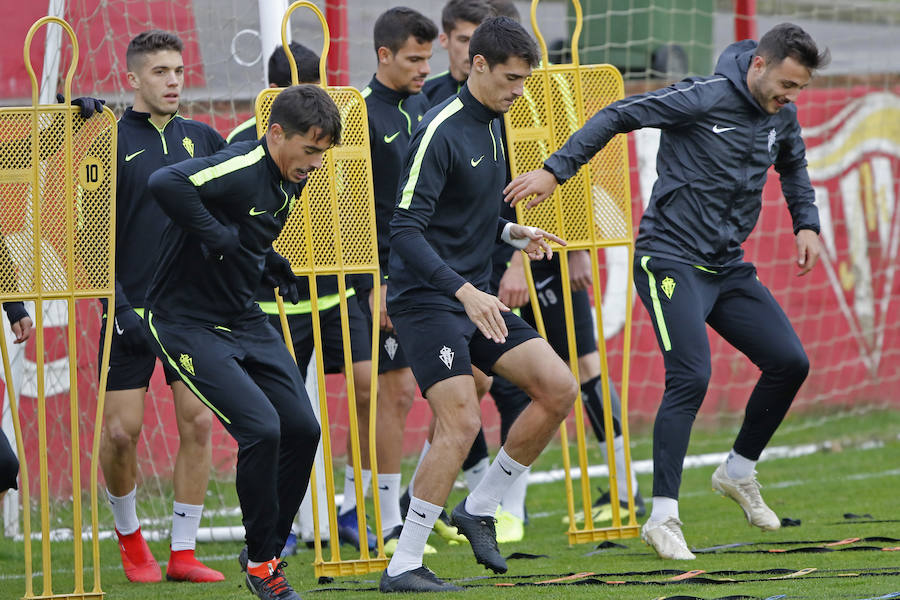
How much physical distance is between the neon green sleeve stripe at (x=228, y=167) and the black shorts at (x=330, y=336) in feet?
5.98

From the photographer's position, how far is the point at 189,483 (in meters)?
6.00

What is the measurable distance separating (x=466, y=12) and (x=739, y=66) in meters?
1.58

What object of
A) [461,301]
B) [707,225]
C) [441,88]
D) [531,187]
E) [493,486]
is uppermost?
[441,88]

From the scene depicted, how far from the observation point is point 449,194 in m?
5.17

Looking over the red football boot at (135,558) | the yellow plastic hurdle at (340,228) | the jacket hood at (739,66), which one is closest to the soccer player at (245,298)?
the yellow plastic hurdle at (340,228)

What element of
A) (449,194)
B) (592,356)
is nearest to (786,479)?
(592,356)

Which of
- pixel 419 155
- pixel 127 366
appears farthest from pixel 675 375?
pixel 127 366

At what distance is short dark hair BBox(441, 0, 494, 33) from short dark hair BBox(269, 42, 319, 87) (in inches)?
34.9

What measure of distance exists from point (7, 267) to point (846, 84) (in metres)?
8.09

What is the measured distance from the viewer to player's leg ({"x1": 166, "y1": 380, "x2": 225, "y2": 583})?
586cm

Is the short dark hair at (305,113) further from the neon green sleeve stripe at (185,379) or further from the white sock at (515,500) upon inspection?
the white sock at (515,500)

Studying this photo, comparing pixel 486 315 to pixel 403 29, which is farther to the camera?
pixel 403 29

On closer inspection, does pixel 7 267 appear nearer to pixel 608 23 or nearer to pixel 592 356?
pixel 592 356

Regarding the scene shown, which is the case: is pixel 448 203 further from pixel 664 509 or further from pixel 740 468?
pixel 740 468
